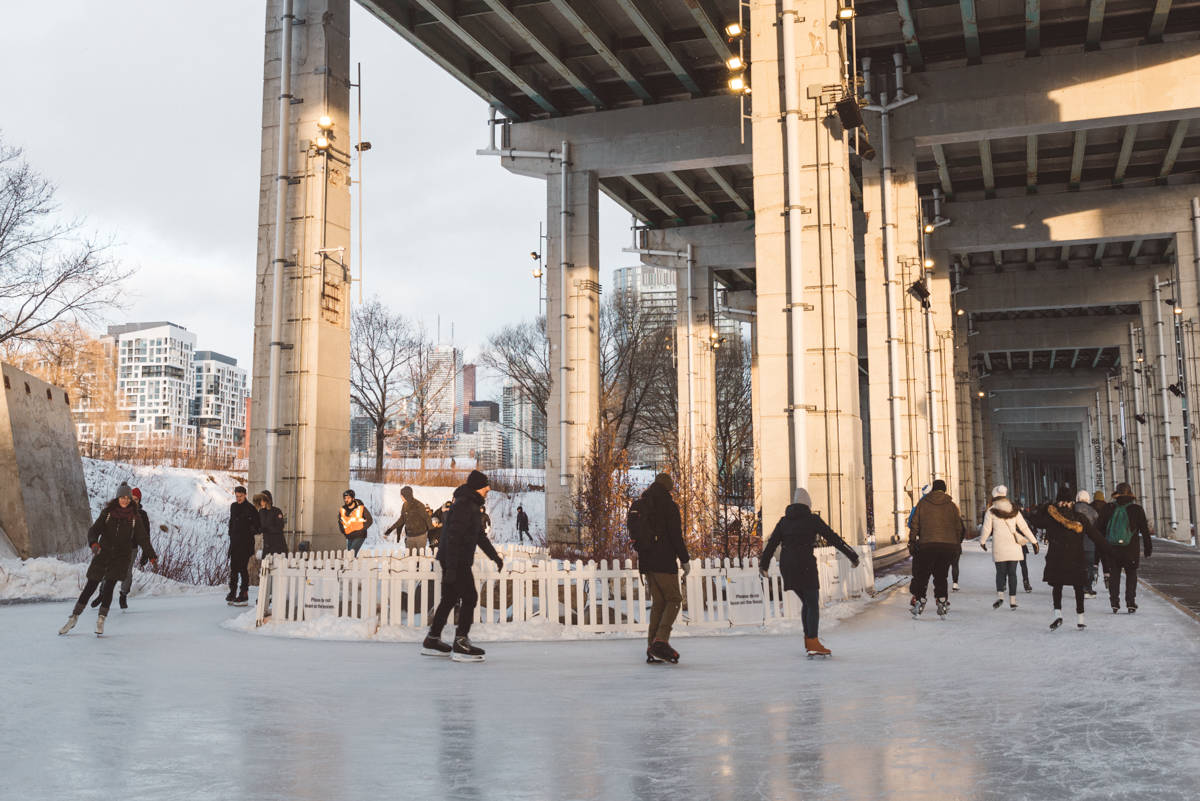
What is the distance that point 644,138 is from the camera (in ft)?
102

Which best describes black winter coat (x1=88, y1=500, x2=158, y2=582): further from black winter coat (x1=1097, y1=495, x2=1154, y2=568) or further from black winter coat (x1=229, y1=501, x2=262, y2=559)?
black winter coat (x1=1097, y1=495, x2=1154, y2=568)

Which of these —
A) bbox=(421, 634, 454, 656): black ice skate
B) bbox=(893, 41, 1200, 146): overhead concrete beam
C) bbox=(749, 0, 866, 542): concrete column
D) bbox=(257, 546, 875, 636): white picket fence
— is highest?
bbox=(893, 41, 1200, 146): overhead concrete beam

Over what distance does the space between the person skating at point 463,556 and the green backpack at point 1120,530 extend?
920 centimetres

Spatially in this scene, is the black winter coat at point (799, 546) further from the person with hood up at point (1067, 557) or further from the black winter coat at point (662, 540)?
the person with hood up at point (1067, 557)

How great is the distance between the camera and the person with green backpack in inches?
527

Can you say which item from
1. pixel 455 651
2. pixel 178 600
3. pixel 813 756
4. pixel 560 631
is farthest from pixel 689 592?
pixel 178 600

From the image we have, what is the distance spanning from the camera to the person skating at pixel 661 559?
9.51 metres

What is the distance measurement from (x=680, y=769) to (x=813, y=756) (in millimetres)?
838

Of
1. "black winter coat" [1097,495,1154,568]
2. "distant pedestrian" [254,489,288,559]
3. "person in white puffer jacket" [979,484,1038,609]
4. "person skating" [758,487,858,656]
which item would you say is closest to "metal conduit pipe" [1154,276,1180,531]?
"black winter coat" [1097,495,1154,568]

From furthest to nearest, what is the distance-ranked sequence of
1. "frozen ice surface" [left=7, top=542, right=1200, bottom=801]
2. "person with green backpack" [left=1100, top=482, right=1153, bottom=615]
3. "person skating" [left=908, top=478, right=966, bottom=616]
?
"person with green backpack" [left=1100, top=482, right=1153, bottom=615], "person skating" [left=908, top=478, right=966, bottom=616], "frozen ice surface" [left=7, top=542, right=1200, bottom=801]

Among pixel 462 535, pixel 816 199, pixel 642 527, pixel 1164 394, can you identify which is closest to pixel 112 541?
pixel 462 535

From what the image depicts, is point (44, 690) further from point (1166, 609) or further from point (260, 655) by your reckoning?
point (1166, 609)

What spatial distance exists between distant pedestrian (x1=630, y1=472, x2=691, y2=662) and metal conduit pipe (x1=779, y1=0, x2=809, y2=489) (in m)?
7.55

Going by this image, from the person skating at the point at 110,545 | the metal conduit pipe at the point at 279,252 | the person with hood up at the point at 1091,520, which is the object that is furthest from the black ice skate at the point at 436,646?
the metal conduit pipe at the point at 279,252
